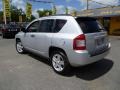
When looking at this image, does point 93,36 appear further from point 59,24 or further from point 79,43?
point 59,24

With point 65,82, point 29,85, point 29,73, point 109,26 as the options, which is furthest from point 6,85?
point 109,26

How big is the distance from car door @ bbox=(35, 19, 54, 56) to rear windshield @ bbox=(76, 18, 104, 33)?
110 centimetres

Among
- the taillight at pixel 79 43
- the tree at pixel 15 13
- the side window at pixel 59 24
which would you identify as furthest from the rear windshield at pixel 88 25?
the tree at pixel 15 13

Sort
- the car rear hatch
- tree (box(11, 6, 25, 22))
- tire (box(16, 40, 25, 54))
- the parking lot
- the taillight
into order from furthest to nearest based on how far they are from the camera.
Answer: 1. tree (box(11, 6, 25, 22))
2. tire (box(16, 40, 25, 54))
3. the car rear hatch
4. the taillight
5. the parking lot

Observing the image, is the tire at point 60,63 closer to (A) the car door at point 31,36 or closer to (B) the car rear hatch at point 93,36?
(B) the car rear hatch at point 93,36

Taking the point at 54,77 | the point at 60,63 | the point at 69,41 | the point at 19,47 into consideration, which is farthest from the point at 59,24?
the point at 19,47

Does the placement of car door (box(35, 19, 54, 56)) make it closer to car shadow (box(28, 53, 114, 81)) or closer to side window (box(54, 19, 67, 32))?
side window (box(54, 19, 67, 32))

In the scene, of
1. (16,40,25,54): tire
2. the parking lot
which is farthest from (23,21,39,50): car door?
(16,40,25,54): tire

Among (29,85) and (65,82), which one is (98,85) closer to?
(65,82)

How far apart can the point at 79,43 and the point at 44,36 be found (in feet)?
5.28

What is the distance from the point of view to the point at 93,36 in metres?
4.91

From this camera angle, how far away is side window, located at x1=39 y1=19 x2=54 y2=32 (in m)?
5.72

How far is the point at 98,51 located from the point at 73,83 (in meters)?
1.31

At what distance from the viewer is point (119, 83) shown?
454 cm
